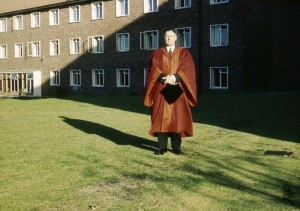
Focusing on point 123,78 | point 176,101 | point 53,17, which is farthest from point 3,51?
point 176,101

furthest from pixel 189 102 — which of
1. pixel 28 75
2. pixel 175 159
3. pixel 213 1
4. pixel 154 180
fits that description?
pixel 28 75

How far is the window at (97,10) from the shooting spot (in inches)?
1422

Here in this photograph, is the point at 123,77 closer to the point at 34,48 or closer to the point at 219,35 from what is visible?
the point at 219,35

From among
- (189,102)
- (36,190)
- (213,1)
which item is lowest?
(36,190)

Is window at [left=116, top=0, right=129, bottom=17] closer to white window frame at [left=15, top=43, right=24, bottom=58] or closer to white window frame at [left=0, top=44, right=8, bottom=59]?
white window frame at [left=15, top=43, right=24, bottom=58]

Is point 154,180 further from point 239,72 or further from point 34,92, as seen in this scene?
point 34,92

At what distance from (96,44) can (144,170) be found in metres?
31.6

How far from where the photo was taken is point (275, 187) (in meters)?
5.26

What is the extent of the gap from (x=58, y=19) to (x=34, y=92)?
8.33 meters

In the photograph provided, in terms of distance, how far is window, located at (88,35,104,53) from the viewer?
36406 millimetres

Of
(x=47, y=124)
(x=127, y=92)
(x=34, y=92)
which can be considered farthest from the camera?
(x=34, y=92)

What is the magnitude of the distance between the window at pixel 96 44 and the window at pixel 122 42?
2004 millimetres

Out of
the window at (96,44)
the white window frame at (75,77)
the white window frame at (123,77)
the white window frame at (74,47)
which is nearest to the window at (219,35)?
the white window frame at (123,77)

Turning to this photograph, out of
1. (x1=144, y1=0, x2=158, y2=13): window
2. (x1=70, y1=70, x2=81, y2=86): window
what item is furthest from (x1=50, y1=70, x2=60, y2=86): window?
(x1=144, y1=0, x2=158, y2=13): window
